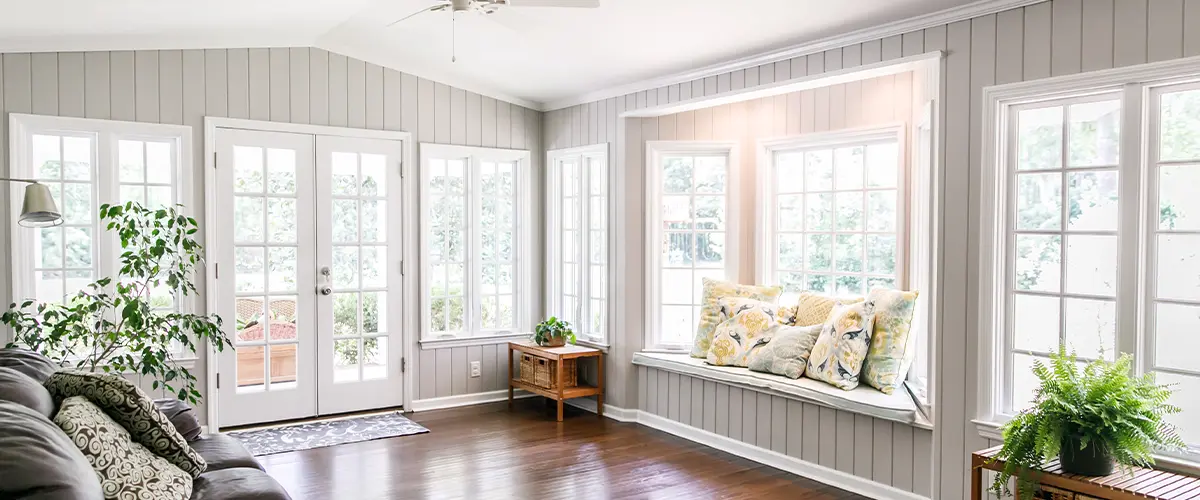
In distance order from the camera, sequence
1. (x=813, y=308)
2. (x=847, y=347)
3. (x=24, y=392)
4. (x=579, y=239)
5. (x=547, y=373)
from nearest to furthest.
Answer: (x=24, y=392) → (x=847, y=347) → (x=813, y=308) → (x=547, y=373) → (x=579, y=239)

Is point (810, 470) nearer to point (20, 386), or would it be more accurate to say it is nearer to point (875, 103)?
point (875, 103)

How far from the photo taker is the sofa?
180 cm

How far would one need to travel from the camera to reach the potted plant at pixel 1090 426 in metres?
2.71

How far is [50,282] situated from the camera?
4.62 metres

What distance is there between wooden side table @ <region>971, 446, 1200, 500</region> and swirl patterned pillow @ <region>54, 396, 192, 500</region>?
287 cm

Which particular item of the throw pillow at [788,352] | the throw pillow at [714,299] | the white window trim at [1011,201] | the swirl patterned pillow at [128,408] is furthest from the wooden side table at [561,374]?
the swirl patterned pillow at [128,408]

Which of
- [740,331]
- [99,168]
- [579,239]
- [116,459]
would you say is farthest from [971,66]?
[99,168]

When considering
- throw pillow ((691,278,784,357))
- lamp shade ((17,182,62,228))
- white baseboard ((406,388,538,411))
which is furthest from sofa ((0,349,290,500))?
throw pillow ((691,278,784,357))

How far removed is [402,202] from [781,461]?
315 cm

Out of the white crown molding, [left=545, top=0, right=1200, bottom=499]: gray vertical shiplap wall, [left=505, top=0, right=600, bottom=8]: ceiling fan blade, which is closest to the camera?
[left=545, top=0, right=1200, bottom=499]: gray vertical shiplap wall

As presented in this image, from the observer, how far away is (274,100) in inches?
209

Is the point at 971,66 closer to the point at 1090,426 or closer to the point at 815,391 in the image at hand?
the point at 1090,426

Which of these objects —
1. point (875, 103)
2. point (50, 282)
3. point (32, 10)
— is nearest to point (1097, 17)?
point (875, 103)

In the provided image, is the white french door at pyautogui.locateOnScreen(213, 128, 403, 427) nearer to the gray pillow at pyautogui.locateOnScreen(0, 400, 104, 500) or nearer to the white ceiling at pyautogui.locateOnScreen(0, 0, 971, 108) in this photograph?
the white ceiling at pyautogui.locateOnScreen(0, 0, 971, 108)
